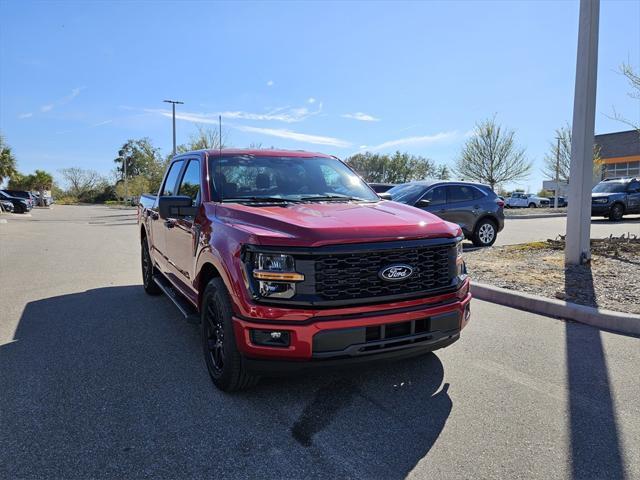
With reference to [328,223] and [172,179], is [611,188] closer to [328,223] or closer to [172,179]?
[172,179]

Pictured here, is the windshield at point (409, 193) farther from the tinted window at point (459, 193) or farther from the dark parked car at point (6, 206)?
the dark parked car at point (6, 206)

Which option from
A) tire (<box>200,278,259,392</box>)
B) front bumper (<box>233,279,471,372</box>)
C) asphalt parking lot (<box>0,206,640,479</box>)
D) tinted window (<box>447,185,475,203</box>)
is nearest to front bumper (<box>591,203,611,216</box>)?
tinted window (<box>447,185,475,203</box>)

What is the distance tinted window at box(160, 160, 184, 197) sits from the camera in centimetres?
550

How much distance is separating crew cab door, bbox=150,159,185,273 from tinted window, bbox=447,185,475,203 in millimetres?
7190

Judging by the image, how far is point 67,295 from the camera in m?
6.79

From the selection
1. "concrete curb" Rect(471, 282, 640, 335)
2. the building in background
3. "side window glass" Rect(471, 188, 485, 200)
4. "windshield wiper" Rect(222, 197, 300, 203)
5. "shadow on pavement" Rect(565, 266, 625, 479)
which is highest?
the building in background

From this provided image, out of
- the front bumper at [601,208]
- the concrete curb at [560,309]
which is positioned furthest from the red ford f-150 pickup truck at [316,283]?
the front bumper at [601,208]

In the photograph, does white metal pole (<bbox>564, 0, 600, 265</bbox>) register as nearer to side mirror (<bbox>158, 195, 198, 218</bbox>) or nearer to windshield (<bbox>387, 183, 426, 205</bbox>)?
windshield (<bbox>387, 183, 426, 205</bbox>)

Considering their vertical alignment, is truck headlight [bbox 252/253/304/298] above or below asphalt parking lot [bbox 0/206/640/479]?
above

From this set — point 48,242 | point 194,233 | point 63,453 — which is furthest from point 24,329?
point 48,242

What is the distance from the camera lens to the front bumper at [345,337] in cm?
292

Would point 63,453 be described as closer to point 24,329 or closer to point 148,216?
point 24,329

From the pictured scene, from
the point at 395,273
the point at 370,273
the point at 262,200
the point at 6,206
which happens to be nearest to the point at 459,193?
the point at 262,200

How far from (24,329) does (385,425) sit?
4.19m
